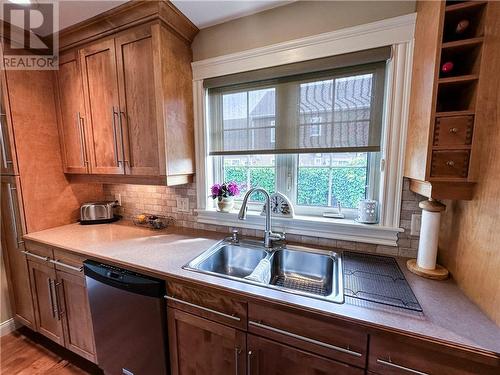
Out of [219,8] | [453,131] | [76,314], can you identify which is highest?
[219,8]

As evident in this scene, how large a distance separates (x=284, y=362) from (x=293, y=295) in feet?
0.94

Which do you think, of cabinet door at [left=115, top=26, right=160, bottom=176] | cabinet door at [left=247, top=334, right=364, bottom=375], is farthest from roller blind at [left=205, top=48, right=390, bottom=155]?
cabinet door at [left=247, top=334, right=364, bottom=375]

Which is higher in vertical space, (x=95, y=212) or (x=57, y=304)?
(x=95, y=212)

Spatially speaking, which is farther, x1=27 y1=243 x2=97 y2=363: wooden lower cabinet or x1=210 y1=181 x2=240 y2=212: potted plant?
x1=210 y1=181 x2=240 y2=212: potted plant

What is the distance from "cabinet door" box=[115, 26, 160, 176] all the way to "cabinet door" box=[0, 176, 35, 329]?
96 cm

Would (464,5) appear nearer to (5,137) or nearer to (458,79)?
(458,79)

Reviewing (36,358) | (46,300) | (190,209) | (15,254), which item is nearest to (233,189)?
(190,209)

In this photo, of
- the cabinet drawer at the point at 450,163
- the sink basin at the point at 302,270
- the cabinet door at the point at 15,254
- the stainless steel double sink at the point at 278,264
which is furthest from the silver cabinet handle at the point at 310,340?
the cabinet door at the point at 15,254

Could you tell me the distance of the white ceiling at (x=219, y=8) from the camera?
1349 millimetres

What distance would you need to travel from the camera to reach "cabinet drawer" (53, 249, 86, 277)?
145 centimetres

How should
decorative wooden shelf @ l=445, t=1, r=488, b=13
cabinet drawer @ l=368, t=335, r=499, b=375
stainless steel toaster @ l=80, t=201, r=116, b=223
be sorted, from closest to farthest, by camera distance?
cabinet drawer @ l=368, t=335, r=499, b=375, decorative wooden shelf @ l=445, t=1, r=488, b=13, stainless steel toaster @ l=80, t=201, r=116, b=223

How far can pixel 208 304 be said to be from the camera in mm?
1072

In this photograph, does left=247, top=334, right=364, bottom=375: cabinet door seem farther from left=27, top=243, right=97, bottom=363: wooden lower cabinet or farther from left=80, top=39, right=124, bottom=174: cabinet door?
left=80, top=39, right=124, bottom=174: cabinet door

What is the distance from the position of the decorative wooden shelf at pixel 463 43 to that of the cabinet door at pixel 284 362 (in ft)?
4.17
